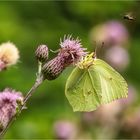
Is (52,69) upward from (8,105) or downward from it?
upward

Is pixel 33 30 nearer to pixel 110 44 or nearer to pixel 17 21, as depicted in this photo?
pixel 17 21

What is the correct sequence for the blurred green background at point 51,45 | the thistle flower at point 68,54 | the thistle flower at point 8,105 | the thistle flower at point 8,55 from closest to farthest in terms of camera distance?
1. the thistle flower at point 8,105
2. the thistle flower at point 68,54
3. the thistle flower at point 8,55
4. the blurred green background at point 51,45

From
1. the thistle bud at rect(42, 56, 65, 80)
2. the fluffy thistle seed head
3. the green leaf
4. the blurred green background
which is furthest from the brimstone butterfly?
the blurred green background

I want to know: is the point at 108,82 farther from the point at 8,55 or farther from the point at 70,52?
the point at 8,55

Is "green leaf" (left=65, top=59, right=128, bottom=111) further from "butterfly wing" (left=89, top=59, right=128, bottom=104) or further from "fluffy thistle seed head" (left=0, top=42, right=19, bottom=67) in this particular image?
"fluffy thistle seed head" (left=0, top=42, right=19, bottom=67)

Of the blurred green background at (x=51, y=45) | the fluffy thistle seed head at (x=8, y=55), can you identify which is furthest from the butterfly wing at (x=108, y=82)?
the blurred green background at (x=51, y=45)

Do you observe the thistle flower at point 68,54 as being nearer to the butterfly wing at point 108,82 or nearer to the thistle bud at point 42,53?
the thistle bud at point 42,53

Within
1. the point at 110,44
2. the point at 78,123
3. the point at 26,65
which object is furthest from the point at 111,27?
the point at 78,123

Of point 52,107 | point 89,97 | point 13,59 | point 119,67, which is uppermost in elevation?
point 13,59

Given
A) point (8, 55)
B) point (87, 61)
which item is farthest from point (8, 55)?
point (87, 61)
